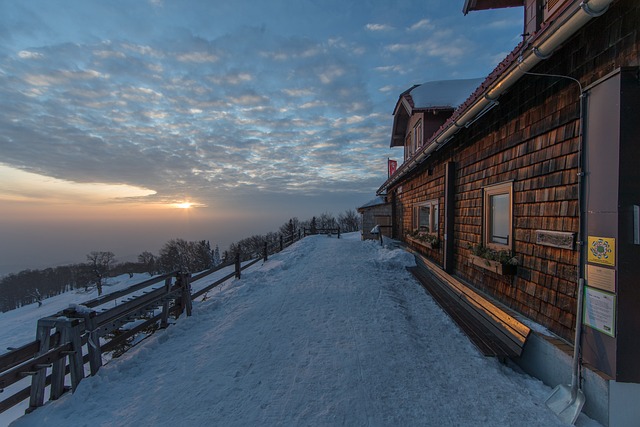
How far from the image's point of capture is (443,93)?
33.4 feet

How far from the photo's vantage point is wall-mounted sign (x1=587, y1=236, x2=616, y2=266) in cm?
253

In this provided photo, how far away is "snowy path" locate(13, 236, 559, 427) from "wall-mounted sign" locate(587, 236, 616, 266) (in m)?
1.53

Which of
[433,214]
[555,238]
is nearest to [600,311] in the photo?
[555,238]

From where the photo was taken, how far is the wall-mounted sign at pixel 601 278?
8.29 feet

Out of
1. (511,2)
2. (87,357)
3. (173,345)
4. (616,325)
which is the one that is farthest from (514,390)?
(511,2)

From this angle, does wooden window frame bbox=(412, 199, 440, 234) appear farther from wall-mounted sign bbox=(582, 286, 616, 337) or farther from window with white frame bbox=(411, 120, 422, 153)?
wall-mounted sign bbox=(582, 286, 616, 337)

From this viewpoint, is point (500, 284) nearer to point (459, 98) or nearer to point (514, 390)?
point (514, 390)

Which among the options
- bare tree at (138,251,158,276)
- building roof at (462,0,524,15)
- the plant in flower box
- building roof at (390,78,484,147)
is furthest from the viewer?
bare tree at (138,251,158,276)

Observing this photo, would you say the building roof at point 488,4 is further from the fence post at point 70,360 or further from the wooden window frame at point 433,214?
the fence post at point 70,360

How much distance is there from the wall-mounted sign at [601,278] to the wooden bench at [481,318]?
3.73 feet

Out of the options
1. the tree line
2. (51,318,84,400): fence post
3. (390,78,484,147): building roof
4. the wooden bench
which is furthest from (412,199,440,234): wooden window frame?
the tree line

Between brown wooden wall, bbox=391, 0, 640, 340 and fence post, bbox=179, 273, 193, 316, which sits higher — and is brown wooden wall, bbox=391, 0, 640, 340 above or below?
above

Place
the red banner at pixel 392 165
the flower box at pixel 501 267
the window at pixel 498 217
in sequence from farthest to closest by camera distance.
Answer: the red banner at pixel 392 165 → the window at pixel 498 217 → the flower box at pixel 501 267

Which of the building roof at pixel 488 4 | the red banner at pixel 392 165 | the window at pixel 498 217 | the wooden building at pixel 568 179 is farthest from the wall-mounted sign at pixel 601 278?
the red banner at pixel 392 165
